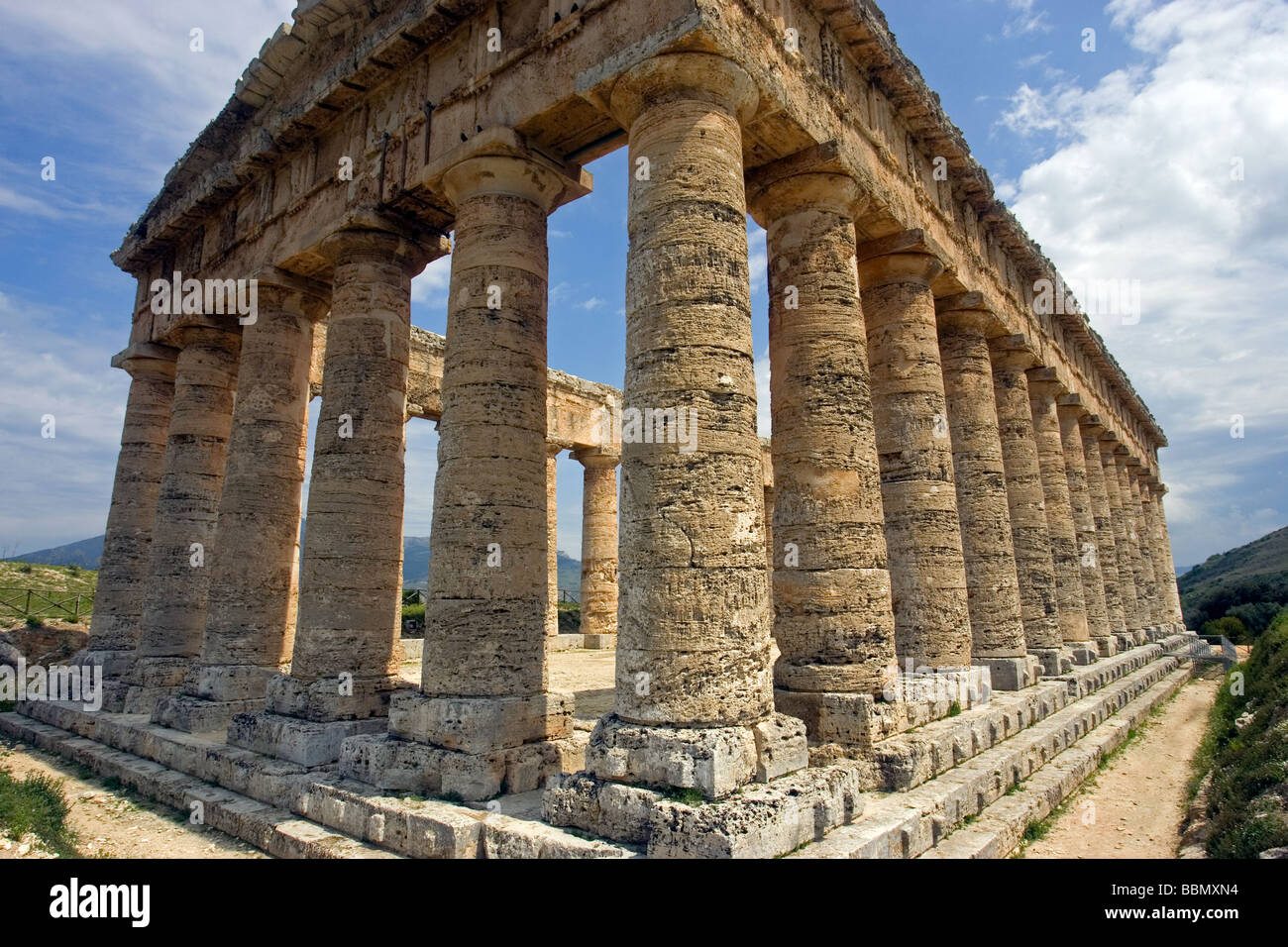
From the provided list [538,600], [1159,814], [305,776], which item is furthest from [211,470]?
[1159,814]

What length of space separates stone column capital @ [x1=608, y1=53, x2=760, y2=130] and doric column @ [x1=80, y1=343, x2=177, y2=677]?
12355 millimetres

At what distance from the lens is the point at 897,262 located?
1158 centimetres

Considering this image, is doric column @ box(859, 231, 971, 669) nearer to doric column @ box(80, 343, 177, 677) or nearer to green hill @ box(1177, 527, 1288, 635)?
doric column @ box(80, 343, 177, 677)

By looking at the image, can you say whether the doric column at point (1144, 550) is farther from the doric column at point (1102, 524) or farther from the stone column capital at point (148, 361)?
the stone column capital at point (148, 361)

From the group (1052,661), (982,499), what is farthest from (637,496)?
(1052,661)

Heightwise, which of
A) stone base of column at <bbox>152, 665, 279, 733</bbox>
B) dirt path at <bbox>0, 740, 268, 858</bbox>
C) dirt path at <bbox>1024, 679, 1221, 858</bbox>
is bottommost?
dirt path at <bbox>1024, 679, 1221, 858</bbox>

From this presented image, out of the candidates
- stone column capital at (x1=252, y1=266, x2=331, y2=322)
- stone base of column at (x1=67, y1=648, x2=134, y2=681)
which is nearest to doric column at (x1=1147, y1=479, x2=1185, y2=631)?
stone column capital at (x1=252, y1=266, x2=331, y2=322)

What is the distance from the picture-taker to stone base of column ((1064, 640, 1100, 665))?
16.5 metres

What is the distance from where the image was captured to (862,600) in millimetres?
8555

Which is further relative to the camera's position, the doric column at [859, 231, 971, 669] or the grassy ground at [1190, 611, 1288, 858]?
the doric column at [859, 231, 971, 669]

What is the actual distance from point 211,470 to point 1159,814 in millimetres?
15636

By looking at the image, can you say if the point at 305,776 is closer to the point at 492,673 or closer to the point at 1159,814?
the point at 492,673

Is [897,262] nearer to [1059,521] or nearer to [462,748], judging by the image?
[1059,521]

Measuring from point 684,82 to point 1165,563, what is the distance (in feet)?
118
